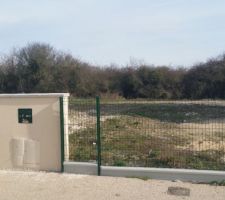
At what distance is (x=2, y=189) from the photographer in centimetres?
1012

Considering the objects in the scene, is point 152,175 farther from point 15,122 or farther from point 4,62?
point 4,62

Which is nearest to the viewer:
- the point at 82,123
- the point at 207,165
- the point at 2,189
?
the point at 2,189

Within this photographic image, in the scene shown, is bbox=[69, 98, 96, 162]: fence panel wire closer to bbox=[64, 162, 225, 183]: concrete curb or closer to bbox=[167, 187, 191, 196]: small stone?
bbox=[64, 162, 225, 183]: concrete curb

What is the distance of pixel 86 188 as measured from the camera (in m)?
10.2

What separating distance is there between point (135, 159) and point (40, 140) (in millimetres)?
2253

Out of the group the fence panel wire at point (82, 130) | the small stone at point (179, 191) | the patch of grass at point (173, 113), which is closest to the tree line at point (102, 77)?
the patch of grass at point (173, 113)

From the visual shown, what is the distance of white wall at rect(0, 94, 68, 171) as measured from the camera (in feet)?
39.3

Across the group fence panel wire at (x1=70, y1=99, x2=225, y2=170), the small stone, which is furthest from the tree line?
the small stone

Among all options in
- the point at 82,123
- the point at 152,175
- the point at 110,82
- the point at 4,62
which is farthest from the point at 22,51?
the point at 152,175

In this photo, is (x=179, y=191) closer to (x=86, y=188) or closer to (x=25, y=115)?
(x=86, y=188)

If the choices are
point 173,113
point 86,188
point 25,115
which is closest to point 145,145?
point 25,115

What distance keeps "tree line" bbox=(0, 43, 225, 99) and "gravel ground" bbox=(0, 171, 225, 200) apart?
3749 centimetres

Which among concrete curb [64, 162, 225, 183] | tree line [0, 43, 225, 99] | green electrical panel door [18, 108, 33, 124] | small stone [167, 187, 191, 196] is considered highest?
tree line [0, 43, 225, 99]

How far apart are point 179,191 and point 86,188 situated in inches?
69.6
